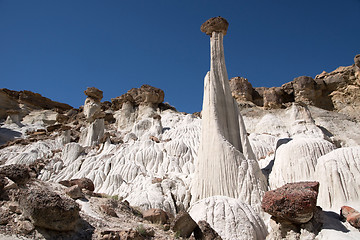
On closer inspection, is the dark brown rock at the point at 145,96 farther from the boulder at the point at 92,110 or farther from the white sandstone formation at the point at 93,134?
the white sandstone formation at the point at 93,134

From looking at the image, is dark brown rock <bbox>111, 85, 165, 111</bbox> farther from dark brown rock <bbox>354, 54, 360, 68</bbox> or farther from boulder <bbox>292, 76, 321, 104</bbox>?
dark brown rock <bbox>354, 54, 360, 68</bbox>

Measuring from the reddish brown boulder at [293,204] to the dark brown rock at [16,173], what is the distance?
22.4 feet

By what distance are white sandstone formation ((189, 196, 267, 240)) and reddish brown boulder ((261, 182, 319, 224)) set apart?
4.92ft

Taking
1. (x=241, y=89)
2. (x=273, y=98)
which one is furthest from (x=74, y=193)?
(x=241, y=89)

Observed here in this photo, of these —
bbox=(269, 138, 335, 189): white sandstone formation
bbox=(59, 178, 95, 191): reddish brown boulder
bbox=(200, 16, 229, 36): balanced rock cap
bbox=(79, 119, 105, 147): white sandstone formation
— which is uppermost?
bbox=(200, 16, 229, 36): balanced rock cap

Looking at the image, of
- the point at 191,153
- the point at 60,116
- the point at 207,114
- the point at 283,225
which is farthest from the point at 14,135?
the point at 283,225

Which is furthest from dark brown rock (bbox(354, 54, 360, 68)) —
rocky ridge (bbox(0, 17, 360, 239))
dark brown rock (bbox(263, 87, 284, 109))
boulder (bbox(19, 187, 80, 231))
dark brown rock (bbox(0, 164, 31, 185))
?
boulder (bbox(19, 187, 80, 231))

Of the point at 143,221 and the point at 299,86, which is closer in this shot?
the point at 143,221

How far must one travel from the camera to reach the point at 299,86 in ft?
150

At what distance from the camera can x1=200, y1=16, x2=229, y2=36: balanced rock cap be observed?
789 inches

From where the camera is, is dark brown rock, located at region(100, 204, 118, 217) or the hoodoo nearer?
dark brown rock, located at region(100, 204, 118, 217)

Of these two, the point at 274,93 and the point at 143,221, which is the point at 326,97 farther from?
the point at 143,221

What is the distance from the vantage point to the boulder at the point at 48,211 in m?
6.92

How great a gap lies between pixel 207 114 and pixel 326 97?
33962mm
